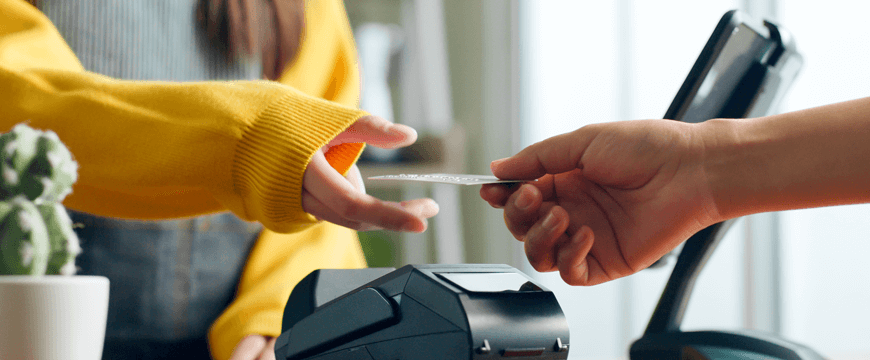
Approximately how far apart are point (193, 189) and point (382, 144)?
0.19 metres

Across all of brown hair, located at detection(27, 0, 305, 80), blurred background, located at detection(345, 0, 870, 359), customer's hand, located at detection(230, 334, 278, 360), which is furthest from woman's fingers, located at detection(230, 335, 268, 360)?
blurred background, located at detection(345, 0, 870, 359)

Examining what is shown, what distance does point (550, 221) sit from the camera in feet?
1.62

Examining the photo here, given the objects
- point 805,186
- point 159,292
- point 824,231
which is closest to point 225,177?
point 159,292

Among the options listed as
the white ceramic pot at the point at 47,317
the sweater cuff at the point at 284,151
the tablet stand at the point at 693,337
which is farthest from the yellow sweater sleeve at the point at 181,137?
the tablet stand at the point at 693,337

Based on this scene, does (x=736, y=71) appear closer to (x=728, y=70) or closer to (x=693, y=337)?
(x=728, y=70)

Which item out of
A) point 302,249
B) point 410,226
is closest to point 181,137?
point 410,226

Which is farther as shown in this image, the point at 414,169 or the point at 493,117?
the point at 493,117

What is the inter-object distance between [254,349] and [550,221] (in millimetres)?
350

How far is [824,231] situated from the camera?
1.43 m

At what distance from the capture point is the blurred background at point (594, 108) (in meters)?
1.41

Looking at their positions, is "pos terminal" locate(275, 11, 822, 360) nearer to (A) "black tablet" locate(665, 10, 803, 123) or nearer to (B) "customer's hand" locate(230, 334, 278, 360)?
(A) "black tablet" locate(665, 10, 803, 123)

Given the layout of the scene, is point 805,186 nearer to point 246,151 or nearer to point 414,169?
point 246,151

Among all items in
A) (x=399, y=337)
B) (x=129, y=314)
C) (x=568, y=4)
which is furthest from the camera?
(x=568, y=4)

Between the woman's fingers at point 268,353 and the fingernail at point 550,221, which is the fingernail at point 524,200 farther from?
the woman's fingers at point 268,353
